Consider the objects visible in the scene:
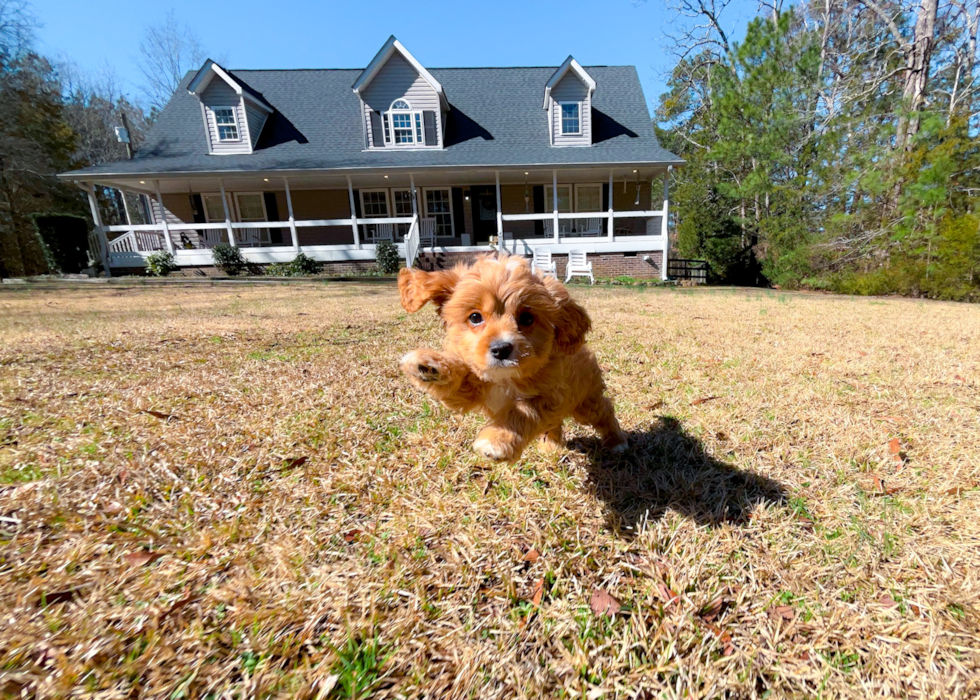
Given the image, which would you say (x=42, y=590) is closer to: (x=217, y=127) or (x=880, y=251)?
(x=880, y=251)

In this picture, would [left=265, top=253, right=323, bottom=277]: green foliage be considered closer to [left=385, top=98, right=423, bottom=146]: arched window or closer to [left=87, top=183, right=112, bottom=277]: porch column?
[left=87, top=183, right=112, bottom=277]: porch column

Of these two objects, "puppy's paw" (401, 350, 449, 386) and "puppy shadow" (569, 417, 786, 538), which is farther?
"puppy shadow" (569, 417, 786, 538)

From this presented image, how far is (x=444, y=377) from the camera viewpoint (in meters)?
1.75

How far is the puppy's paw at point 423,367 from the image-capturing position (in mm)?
1693

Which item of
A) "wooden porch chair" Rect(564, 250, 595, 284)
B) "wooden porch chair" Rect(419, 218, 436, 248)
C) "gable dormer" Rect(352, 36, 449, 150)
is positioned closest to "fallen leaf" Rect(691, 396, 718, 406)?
"wooden porch chair" Rect(564, 250, 595, 284)

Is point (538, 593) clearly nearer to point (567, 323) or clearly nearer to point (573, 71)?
point (567, 323)

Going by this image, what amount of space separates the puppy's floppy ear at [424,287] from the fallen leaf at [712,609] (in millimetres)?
1563

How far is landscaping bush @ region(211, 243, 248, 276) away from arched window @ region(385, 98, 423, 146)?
7994mm

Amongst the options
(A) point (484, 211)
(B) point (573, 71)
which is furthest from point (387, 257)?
(B) point (573, 71)

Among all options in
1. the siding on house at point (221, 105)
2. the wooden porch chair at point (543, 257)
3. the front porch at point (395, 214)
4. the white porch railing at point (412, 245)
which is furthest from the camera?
the siding on house at point (221, 105)

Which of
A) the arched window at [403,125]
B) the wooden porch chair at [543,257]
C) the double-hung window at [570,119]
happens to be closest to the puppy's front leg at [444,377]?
the wooden porch chair at [543,257]

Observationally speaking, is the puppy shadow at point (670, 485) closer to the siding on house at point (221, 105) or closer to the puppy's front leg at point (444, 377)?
the puppy's front leg at point (444, 377)

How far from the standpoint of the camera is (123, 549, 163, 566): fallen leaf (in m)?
1.50

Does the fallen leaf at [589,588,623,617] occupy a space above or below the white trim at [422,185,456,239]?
below
